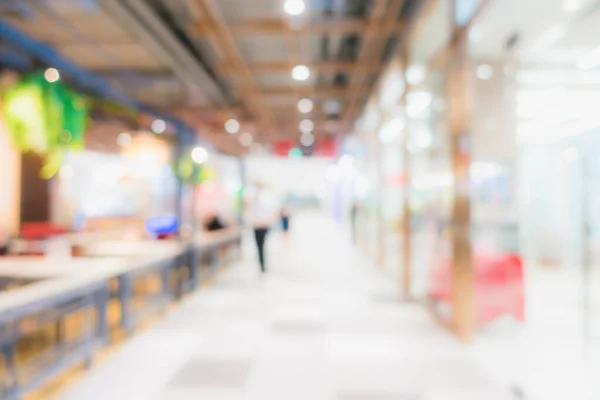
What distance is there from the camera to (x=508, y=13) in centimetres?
607

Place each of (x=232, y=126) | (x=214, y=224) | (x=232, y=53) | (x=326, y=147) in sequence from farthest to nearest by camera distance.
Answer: (x=326, y=147) < (x=232, y=126) < (x=214, y=224) < (x=232, y=53)

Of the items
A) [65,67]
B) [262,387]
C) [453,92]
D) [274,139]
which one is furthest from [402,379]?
[274,139]

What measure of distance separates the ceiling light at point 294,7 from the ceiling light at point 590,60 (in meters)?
3.13

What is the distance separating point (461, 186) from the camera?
4461mm

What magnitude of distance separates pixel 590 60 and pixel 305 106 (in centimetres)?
753

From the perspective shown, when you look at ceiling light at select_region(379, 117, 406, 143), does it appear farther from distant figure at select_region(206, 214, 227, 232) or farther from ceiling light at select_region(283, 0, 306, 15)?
distant figure at select_region(206, 214, 227, 232)

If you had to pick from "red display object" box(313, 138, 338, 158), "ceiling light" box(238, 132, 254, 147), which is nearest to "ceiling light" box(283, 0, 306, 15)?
"ceiling light" box(238, 132, 254, 147)

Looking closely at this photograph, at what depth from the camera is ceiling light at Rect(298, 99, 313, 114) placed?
11297 millimetres

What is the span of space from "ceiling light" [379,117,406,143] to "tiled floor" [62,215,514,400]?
306cm

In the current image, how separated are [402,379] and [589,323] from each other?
267 cm

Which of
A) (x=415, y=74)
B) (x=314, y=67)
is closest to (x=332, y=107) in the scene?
(x=314, y=67)

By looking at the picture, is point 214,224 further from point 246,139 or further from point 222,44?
point 246,139

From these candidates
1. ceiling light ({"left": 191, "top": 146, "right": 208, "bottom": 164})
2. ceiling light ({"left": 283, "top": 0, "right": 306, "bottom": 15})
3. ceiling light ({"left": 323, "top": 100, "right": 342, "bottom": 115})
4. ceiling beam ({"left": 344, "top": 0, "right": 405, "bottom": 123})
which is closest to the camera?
ceiling light ({"left": 283, "top": 0, "right": 306, "bottom": 15})

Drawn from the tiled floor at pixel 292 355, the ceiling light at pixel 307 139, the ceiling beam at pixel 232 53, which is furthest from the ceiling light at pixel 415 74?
the ceiling light at pixel 307 139
